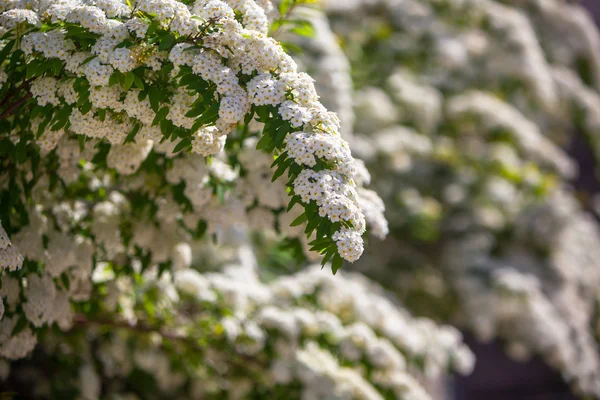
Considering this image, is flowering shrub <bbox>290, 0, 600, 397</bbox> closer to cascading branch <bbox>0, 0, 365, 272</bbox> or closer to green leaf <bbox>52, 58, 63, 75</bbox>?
cascading branch <bbox>0, 0, 365, 272</bbox>

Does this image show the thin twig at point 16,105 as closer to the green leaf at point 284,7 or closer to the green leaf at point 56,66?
the green leaf at point 56,66

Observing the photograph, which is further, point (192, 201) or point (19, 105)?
point (192, 201)

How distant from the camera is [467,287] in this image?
18.1 feet

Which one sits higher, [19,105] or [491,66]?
[19,105]

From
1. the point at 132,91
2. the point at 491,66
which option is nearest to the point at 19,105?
the point at 132,91

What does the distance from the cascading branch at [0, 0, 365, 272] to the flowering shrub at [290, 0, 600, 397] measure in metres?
3.23

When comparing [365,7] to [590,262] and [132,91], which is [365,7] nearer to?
[590,262]

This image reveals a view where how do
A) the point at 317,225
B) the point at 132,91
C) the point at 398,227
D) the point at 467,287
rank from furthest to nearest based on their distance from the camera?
the point at 398,227
the point at 467,287
the point at 132,91
the point at 317,225

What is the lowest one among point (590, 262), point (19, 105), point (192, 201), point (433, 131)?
point (590, 262)

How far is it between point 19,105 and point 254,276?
7.38ft

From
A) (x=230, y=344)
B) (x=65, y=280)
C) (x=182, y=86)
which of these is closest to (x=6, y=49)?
(x=182, y=86)

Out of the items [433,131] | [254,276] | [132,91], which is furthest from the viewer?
[433,131]

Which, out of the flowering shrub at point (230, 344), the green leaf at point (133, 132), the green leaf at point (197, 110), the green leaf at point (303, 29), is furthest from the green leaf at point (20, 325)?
the green leaf at point (303, 29)

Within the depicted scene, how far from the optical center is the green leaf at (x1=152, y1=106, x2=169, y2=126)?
6.77 ft
